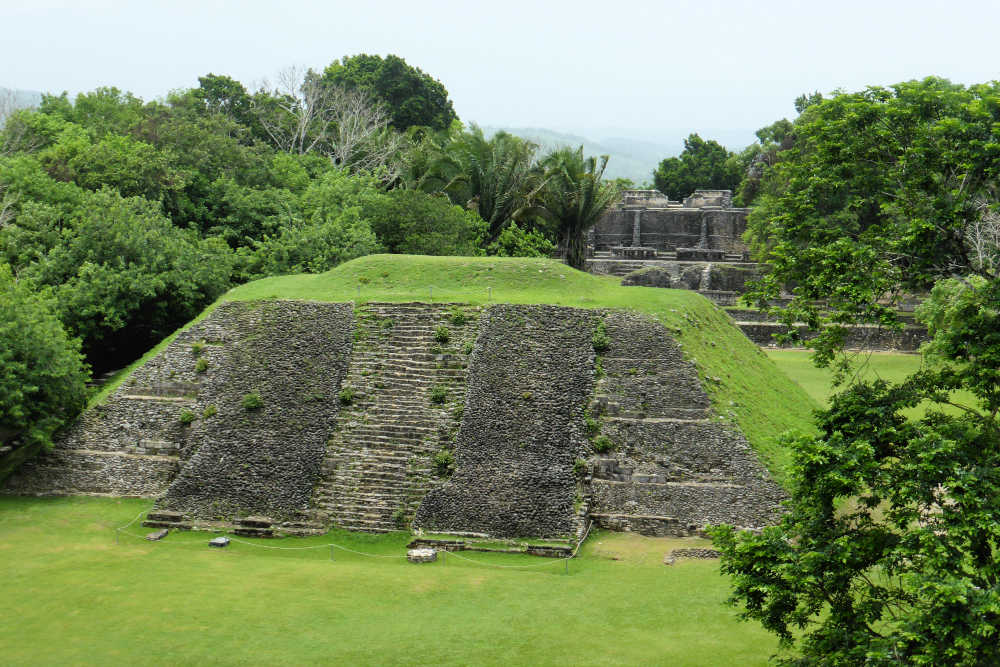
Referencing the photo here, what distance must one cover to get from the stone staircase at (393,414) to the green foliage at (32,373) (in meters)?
6.96

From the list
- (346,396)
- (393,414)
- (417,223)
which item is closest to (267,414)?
(346,396)

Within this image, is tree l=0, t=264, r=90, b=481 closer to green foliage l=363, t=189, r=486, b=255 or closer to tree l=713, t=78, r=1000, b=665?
green foliage l=363, t=189, r=486, b=255

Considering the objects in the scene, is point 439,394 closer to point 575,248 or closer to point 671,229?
point 575,248

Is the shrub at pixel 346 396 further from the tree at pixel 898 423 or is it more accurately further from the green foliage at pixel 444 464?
the tree at pixel 898 423

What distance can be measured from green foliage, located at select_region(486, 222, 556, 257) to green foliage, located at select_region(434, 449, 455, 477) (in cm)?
1794

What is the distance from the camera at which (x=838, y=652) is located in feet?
32.2

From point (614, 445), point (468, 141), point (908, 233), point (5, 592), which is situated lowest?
point (5, 592)

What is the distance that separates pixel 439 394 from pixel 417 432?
126 cm

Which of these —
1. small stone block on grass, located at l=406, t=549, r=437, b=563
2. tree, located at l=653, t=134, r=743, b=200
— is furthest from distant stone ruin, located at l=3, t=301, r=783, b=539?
tree, located at l=653, t=134, r=743, b=200

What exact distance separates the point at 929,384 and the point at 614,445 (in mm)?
10325

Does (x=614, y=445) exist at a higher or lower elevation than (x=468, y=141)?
lower

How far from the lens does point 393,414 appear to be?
72.6 ft

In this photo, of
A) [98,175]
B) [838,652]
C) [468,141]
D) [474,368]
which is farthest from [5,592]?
[468,141]

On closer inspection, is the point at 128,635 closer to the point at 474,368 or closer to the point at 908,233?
the point at 474,368
